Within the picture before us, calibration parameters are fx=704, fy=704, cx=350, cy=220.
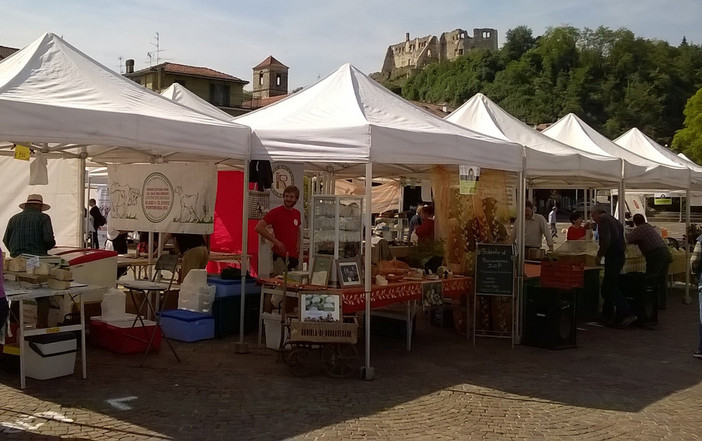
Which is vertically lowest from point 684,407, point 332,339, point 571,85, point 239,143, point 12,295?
point 684,407

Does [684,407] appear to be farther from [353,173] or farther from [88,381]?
[353,173]

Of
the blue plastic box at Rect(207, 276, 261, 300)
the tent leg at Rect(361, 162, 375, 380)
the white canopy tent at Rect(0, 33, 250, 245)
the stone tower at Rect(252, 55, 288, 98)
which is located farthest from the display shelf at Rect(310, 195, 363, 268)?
the stone tower at Rect(252, 55, 288, 98)

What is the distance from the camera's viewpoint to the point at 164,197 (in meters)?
8.45

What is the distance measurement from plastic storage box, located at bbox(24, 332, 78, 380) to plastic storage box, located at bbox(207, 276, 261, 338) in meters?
2.05

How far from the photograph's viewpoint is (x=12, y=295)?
204 inches

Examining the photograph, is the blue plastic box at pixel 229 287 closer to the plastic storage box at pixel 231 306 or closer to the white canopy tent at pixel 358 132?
the plastic storage box at pixel 231 306

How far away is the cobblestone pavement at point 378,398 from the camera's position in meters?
4.86

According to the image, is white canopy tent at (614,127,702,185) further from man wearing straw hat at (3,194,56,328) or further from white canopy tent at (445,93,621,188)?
man wearing straw hat at (3,194,56,328)

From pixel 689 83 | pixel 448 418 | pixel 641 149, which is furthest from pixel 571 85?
pixel 448 418

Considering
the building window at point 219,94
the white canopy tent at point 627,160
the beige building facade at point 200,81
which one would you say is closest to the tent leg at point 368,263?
the white canopy tent at point 627,160

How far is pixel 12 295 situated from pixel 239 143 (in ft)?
7.89

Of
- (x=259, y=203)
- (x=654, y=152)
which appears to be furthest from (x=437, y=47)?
(x=259, y=203)

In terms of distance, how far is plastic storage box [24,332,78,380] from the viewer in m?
5.75

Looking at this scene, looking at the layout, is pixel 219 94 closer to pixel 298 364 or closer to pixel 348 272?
pixel 348 272
